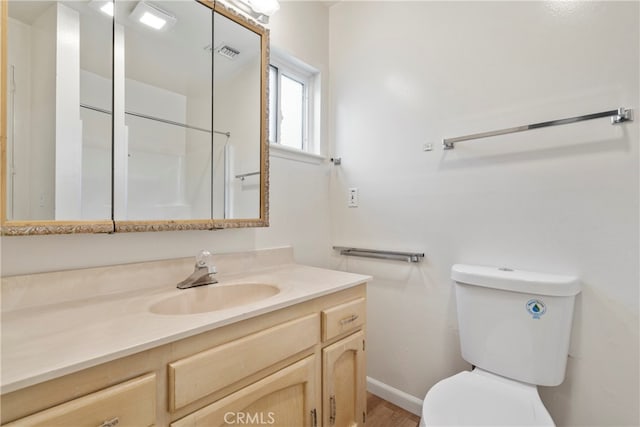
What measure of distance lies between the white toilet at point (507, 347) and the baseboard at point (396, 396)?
52 cm

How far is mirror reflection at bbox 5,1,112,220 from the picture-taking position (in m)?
0.84

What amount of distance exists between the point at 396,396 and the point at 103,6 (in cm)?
210

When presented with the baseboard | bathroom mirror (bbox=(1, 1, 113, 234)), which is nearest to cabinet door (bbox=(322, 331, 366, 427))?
the baseboard

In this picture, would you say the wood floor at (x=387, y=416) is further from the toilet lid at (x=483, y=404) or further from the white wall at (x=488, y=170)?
the toilet lid at (x=483, y=404)

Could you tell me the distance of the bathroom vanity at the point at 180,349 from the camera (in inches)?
22.4

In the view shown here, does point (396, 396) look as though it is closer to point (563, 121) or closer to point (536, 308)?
point (536, 308)

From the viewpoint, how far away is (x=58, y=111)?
2.98 feet

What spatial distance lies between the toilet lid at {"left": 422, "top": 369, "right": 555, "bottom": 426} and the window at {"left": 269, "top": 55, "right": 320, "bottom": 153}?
54.3 inches

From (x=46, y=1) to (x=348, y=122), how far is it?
53.6 inches

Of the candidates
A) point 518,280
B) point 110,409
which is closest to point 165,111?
point 110,409

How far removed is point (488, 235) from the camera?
4.34 feet

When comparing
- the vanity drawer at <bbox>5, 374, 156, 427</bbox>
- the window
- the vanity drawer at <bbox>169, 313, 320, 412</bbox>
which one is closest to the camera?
the vanity drawer at <bbox>5, 374, 156, 427</bbox>

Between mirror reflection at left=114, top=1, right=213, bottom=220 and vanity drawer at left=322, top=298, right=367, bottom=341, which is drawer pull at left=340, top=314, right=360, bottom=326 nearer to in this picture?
vanity drawer at left=322, top=298, right=367, bottom=341

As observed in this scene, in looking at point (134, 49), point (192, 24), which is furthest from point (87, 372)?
point (192, 24)
